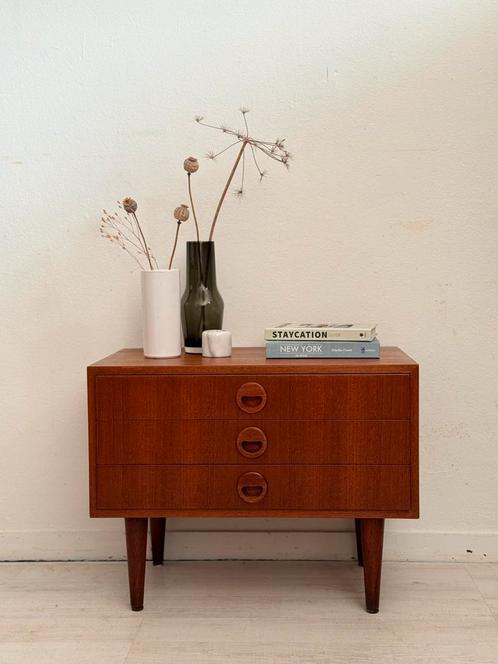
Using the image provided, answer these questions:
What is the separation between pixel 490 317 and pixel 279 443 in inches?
29.5

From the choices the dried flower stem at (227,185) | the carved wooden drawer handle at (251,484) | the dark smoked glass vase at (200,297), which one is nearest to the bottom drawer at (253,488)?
the carved wooden drawer handle at (251,484)

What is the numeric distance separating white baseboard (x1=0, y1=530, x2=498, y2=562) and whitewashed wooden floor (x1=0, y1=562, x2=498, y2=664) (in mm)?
36

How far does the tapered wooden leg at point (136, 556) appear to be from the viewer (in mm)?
1904

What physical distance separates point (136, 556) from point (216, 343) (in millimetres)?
559

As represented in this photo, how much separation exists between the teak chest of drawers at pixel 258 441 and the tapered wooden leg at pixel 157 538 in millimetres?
292

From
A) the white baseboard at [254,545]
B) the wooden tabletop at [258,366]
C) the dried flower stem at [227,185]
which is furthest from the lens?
the white baseboard at [254,545]

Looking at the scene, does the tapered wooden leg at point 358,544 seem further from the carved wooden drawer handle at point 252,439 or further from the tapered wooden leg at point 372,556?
the carved wooden drawer handle at point 252,439

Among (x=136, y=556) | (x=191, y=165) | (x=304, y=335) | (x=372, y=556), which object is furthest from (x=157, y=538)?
(x=191, y=165)

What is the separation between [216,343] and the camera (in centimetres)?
197

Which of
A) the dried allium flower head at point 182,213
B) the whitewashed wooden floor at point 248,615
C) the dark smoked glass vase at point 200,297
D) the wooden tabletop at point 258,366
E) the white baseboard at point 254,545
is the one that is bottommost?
the whitewashed wooden floor at point 248,615

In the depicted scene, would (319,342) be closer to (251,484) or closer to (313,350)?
(313,350)

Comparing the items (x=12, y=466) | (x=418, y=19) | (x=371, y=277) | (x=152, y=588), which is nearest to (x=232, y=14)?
(x=418, y=19)

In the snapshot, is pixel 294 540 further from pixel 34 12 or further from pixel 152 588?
pixel 34 12

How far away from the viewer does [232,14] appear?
7.07 ft
